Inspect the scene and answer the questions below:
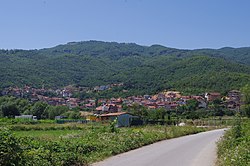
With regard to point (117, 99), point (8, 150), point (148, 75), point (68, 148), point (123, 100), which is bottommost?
point (123, 100)

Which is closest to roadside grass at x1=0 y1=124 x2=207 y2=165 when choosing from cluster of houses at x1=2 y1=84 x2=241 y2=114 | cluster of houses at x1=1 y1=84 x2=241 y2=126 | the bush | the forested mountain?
the bush

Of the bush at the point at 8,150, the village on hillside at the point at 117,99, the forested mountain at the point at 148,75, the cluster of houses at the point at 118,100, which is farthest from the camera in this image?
the forested mountain at the point at 148,75

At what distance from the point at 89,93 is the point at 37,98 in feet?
95.6

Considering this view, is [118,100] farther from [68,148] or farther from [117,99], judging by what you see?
[68,148]

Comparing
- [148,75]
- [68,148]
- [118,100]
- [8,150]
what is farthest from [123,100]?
[8,150]

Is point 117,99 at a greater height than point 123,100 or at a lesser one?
greater

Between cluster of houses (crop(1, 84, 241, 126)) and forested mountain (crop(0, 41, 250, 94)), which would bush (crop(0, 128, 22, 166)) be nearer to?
cluster of houses (crop(1, 84, 241, 126))

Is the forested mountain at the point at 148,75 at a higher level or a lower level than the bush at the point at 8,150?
higher

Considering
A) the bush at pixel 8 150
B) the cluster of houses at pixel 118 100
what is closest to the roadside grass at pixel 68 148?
the bush at pixel 8 150

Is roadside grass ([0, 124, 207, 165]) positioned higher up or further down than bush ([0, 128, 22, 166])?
further down

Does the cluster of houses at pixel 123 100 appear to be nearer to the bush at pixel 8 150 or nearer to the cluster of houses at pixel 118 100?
the cluster of houses at pixel 118 100

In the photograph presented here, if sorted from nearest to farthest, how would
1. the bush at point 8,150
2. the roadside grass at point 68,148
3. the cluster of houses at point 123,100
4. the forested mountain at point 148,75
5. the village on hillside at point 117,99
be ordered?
the bush at point 8,150
the roadside grass at point 68,148
the cluster of houses at point 123,100
the village on hillside at point 117,99
the forested mountain at point 148,75

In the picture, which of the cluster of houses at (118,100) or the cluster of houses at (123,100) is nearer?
the cluster of houses at (118,100)

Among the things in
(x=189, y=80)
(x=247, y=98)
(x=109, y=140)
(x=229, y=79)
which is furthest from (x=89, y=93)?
(x=109, y=140)
